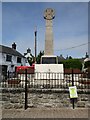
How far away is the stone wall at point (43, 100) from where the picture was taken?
10805mm

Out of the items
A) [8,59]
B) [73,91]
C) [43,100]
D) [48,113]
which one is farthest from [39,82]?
[8,59]

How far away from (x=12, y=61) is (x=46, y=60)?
116 feet

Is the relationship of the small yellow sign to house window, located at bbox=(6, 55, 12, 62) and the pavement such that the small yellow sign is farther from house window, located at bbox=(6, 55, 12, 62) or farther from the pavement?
house window, located at bbox=(6, 55, 12, 62)

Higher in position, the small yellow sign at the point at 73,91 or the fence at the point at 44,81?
the fence at the point at 44,81

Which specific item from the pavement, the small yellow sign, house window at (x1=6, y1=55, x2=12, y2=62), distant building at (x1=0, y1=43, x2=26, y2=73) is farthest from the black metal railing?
house window at (x1=6, y1=55, x2=12, y2=62)

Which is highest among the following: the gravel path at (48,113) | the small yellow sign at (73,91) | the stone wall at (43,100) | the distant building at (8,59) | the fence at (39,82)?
the distant building at (8,59)

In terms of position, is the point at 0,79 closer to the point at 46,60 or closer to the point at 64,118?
the point at 46,60

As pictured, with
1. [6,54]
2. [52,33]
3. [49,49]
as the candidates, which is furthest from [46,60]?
[6,54]

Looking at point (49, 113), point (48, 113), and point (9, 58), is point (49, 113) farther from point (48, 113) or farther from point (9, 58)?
point (9, 58)

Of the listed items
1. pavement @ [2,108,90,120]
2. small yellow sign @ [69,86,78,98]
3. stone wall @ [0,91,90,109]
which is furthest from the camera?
stone wall @ [0,91,90,109]

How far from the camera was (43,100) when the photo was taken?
1088 centimetres

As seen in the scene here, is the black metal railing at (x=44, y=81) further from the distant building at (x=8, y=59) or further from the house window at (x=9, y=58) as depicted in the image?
the house window at (x=9, y=58)

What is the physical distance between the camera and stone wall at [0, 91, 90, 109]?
35.4 feet

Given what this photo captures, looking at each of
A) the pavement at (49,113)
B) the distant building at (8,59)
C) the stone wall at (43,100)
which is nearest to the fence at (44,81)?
the stone wall at (43,100)
